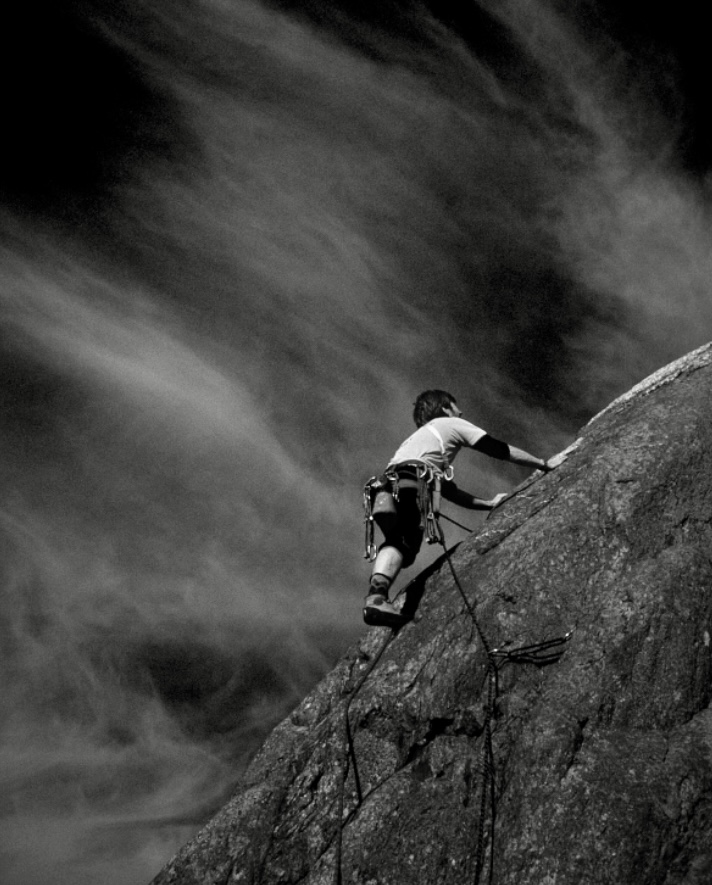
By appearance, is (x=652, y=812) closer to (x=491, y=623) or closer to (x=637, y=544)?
→ (x=491, y=623)

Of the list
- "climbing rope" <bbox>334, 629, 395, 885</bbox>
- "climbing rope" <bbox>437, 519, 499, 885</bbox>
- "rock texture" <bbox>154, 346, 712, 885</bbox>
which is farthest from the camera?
"climbing rope" <bbox>334, 629, 395, 885</bbox>

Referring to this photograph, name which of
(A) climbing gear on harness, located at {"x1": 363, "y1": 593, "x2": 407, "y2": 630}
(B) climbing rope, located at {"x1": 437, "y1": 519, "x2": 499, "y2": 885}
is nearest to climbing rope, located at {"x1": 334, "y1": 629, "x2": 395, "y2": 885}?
(A) climbing gear on harness, located at {"x1": 363, "y1": 593, "x2": 407, "y2": 630}

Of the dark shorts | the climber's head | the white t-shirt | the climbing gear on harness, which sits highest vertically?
the climber's head

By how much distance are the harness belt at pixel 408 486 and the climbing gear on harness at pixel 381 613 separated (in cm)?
75

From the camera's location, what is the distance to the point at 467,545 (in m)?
11.0

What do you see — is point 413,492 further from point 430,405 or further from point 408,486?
point 430,405

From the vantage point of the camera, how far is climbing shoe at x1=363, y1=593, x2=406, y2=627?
9.78 m

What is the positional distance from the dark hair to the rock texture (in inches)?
74.3

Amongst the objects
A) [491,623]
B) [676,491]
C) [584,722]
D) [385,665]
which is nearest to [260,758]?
[385,665]

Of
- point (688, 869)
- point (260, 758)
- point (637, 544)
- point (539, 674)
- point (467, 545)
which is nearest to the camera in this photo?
point (688, 869)

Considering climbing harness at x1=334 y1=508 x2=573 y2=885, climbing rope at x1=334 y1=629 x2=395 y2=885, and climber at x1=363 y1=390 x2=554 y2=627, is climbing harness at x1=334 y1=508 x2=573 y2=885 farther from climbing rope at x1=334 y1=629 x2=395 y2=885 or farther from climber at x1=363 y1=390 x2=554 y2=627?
climber at x1=363 y1=390 x2=554 y2=627

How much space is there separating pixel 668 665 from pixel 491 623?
186cm

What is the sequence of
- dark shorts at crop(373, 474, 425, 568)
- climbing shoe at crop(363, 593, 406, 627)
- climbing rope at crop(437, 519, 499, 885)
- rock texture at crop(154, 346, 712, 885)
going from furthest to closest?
dark shorts at crop(373, 474, 425, 568), climbing shoe at crop(363, 593, 406, 627), climbing rope at crop(437, 519, 499, 885), rock texture at crop(154, 346, 712, 885)

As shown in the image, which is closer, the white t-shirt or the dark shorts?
the dark shorts
